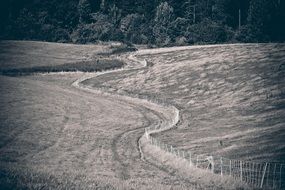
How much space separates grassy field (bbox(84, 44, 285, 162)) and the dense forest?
15912 mm

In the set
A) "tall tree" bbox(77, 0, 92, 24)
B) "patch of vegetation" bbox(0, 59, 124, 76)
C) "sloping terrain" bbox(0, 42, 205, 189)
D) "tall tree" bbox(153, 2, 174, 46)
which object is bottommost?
"sloping terrain" bbox(0, 42, 205, 189)

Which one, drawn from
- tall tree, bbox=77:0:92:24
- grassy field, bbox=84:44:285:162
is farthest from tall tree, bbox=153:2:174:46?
tall tree, bbox=77:0:92:24

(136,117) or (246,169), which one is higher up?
(246,169)

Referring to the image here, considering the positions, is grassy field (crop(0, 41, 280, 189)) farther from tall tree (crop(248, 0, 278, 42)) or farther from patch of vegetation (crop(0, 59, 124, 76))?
tall tree (crop(248, 0, 278, 42))

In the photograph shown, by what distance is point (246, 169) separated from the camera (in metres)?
32.4

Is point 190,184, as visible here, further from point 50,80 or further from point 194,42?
point 194,42

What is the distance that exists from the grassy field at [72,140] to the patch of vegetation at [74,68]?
6021mm

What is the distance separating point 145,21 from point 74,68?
52661 mm

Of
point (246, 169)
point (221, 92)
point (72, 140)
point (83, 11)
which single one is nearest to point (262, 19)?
point (221, 92)

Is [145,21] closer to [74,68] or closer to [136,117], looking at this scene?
[74,68]

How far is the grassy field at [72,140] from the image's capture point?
1179 inches

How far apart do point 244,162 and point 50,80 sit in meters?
59.5

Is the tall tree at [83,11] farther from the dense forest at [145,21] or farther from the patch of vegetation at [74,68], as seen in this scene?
the patch of vegetation at [74,68]

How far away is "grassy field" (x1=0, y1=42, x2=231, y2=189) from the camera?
30.0 meters
